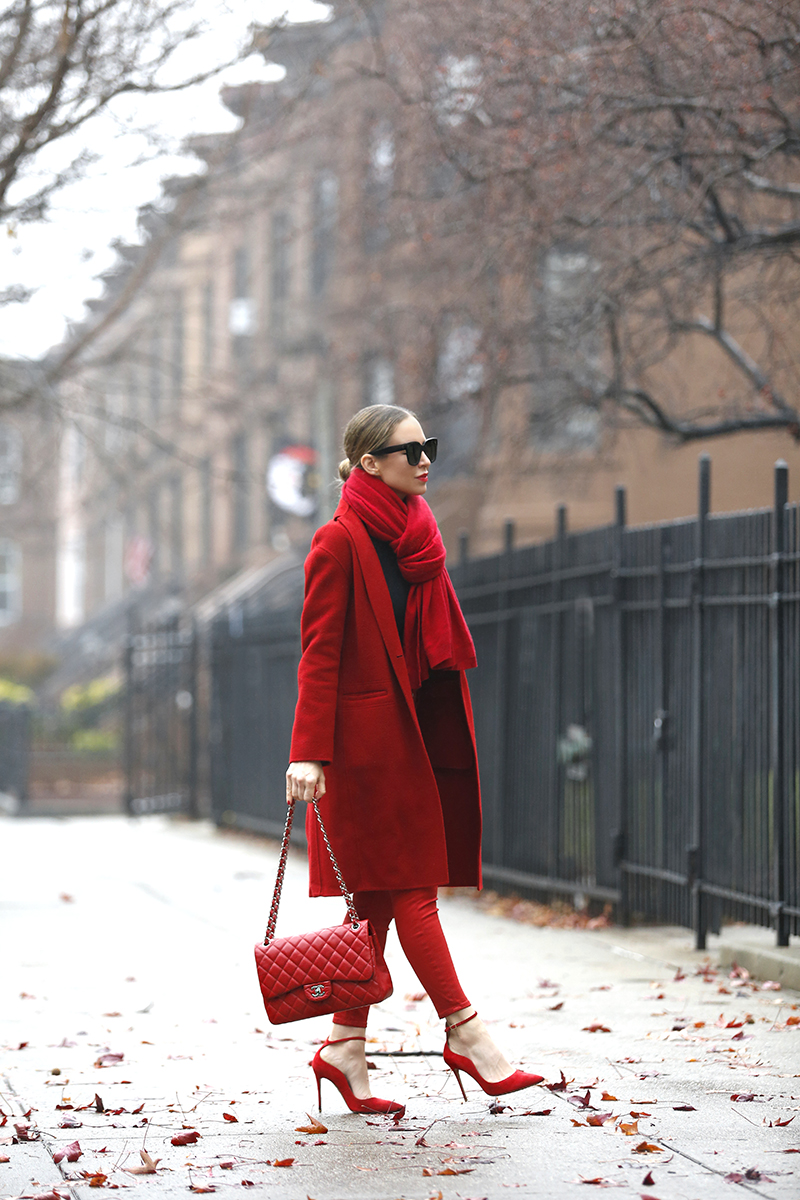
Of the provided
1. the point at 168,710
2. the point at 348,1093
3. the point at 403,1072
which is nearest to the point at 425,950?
the point at 348,1093

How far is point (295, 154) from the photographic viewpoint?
2139cm

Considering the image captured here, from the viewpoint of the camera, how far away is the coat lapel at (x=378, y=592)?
4.54 m

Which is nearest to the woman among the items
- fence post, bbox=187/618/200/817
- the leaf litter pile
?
the leaf litter pile

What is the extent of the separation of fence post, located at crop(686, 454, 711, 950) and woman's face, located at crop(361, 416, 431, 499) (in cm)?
302

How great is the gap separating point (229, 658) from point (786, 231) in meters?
8.02

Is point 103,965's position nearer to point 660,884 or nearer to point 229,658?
point 660,884

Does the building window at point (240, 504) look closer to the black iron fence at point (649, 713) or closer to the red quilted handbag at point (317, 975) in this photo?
the black iron fence at point (649, 713)

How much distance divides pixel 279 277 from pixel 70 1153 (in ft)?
85.8

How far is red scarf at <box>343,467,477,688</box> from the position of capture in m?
4.60

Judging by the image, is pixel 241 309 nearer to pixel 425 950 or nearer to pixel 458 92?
pixel 458 92

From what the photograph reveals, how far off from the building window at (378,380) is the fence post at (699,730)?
Result: 26.8 feet

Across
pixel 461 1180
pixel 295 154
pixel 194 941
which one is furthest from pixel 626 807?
pixel 295 154

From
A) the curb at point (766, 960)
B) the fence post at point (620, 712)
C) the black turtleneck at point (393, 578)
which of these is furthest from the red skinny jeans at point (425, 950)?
the fence post at point (620, 712)

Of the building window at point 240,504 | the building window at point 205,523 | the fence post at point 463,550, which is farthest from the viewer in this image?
the building window at point 205,523
